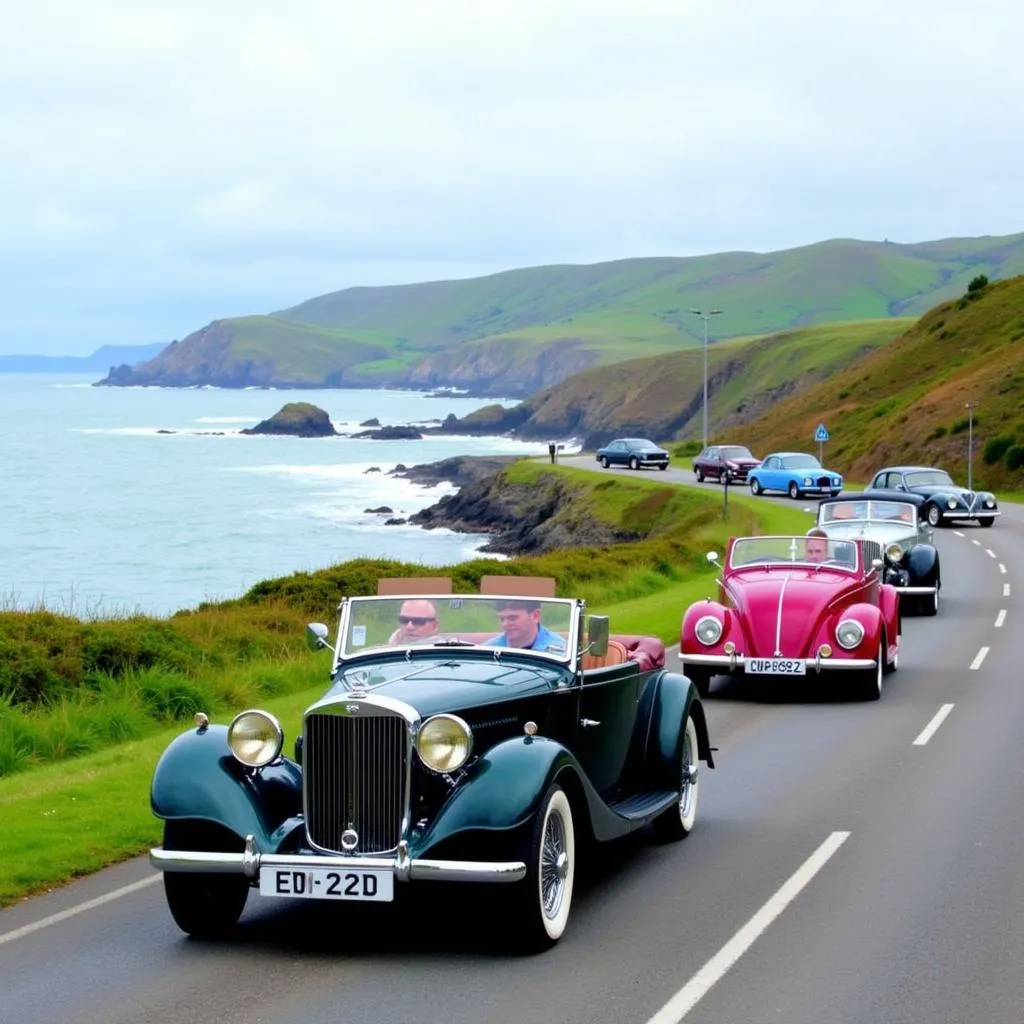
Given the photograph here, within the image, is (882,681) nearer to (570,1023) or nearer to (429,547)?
(570,1023)

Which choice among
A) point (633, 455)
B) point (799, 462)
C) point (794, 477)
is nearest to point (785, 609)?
point (794, 477)

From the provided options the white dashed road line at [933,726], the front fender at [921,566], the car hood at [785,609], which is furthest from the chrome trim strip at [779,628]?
the front fender at [921,566]

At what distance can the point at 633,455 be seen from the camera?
266 feet

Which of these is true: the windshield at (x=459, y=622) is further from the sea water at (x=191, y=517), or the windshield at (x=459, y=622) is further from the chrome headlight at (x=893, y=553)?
the chrome headlight at (x=893, y=553)

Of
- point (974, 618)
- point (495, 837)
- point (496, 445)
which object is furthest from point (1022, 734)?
point (496, 445)

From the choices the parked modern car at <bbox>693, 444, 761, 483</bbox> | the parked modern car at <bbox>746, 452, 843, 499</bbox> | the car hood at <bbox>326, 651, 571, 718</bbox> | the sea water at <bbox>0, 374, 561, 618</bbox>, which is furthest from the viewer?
the parked modern car at <bbox>693, 444, 761, 483</bbox>

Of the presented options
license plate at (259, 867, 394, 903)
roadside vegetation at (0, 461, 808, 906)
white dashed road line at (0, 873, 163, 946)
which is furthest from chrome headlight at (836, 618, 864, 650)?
license plate at (259, 867, 394, 903)

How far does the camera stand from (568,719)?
30.8 feet

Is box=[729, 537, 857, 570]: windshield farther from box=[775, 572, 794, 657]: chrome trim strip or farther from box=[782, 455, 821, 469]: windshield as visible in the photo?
box=[782, 455, 821, 469]: windshield

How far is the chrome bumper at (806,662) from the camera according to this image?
16969mm

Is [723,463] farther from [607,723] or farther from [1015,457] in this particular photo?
[607,723]

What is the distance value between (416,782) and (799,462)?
5712 centimetres

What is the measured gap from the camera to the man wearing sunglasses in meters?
9.81

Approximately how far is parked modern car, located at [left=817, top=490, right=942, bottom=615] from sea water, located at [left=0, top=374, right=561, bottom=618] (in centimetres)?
1179
